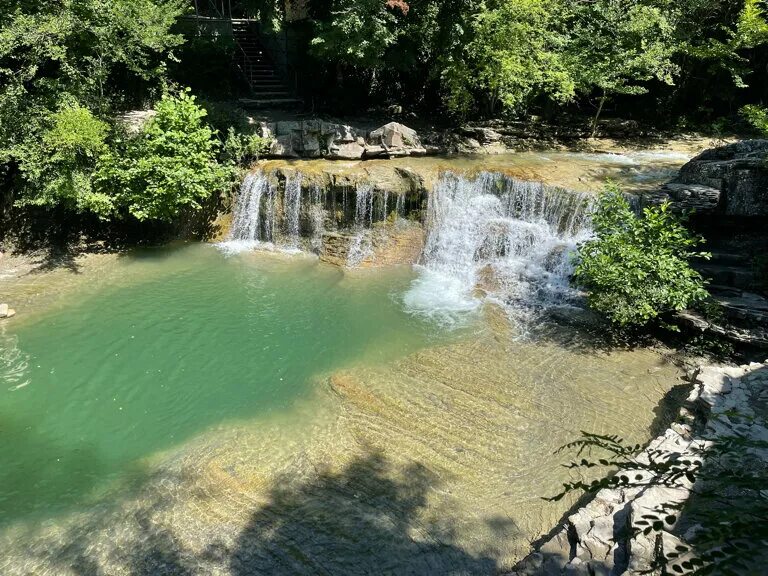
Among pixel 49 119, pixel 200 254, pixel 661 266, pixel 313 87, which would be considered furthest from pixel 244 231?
pixel 661 266

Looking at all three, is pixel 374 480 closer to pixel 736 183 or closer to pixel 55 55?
pixel 736 183

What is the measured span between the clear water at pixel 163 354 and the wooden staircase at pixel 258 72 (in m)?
7.78

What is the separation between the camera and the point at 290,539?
5637 millimetres

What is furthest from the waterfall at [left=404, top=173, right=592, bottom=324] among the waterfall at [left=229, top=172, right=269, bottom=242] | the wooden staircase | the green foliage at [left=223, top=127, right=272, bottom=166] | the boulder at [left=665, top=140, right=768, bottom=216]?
the wooden staircase

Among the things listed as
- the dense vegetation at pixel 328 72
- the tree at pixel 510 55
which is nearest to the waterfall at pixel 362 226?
the dense vegetation at pixel 328 72

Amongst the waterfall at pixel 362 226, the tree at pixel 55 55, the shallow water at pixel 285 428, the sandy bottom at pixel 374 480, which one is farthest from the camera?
the waterfall at pixel 362 226

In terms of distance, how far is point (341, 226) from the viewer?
43.1 feet

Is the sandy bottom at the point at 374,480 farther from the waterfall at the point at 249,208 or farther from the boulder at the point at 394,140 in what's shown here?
the boulder at the point at 394,140

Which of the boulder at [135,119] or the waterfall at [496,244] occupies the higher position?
the boulder at [135,119]

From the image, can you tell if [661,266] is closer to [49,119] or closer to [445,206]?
[445,206]

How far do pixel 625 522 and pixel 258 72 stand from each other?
18682 millimetres

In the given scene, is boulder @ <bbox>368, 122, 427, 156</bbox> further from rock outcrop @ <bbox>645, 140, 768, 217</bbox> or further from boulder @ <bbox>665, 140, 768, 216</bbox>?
boulder @ <bbox>665, 140, 768, 216</bbox>

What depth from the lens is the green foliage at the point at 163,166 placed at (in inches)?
480

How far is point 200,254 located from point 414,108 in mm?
9379
